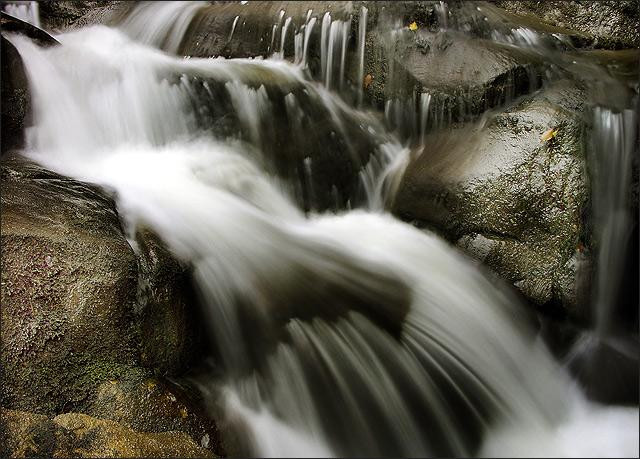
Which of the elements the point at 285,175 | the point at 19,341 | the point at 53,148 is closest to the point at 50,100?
the point at 53,148

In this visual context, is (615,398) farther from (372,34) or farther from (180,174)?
(372,34)

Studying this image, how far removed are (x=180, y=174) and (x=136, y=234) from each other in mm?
1282

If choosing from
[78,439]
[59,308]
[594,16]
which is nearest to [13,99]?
[59,308]

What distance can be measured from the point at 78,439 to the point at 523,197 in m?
3.44

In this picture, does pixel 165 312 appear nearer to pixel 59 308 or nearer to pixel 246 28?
pixel 59 308

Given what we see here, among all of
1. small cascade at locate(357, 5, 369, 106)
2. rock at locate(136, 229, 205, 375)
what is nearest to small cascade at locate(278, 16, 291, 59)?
small cascade at locate(357, 5, 369, 106)

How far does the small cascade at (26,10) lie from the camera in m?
7.25

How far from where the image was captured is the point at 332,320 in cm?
320

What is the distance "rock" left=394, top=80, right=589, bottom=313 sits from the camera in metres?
3.81

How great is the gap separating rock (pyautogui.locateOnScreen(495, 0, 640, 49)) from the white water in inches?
175

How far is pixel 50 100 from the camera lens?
14.7ft

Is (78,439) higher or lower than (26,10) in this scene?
lower

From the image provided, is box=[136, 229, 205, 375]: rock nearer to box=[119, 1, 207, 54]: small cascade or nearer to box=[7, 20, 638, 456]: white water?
box=[7, 20, 638, 456]: white water

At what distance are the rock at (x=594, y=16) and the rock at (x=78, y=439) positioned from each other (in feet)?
22.5
